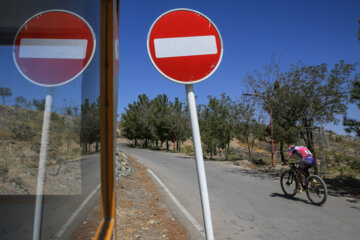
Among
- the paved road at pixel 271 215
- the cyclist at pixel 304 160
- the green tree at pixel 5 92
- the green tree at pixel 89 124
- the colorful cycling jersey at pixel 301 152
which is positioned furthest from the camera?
the colorful cycling jersey at pixel 301 152

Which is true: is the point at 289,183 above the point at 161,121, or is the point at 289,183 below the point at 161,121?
below

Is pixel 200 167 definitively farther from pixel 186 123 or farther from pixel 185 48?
pixel 186 123

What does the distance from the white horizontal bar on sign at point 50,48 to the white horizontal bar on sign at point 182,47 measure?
32.8 inches

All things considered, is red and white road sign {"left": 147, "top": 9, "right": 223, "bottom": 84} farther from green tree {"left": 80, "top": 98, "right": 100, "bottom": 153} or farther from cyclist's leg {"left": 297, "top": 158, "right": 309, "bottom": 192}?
cyclist's leg {"left": 297, "top": 158, "right": 309, "bottom": 192}

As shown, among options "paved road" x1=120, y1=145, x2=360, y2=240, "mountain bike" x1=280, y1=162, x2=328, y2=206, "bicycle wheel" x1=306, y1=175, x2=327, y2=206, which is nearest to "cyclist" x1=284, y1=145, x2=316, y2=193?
"mountain bike" x1=280, y1=162, x2=328, y2=206

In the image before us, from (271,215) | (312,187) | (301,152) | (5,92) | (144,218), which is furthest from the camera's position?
(301,152)

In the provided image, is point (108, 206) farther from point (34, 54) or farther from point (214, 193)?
point (214, 193)

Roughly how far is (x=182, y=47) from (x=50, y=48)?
1.15m

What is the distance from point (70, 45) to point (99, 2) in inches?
31.4

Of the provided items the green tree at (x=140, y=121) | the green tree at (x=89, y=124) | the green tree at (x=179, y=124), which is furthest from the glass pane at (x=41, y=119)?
the green tree at (x=140, y=121)

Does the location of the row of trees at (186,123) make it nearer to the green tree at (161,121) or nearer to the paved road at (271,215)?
the green tree at (161,121)

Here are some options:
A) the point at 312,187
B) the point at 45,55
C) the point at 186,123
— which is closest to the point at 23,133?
the point at 45,55

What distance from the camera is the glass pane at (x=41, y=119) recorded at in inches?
24.1

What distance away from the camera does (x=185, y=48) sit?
5.96ft
